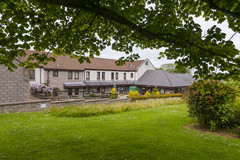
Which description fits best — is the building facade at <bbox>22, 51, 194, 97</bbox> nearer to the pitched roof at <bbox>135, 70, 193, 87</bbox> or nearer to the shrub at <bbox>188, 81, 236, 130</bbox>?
the pitched roof at <bbox>135, 70, 193, 87</bbox>

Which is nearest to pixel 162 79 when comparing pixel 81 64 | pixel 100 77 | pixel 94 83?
pixel 100 77

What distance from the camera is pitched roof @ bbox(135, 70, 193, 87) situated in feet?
113

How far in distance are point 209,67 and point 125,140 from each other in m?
3.97

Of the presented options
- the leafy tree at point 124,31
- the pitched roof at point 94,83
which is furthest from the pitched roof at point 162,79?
the leafy tree at point 124,31

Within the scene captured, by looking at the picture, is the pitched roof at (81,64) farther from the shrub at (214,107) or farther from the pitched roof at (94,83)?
the shrub at (214,107)

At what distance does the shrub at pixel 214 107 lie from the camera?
313 inches

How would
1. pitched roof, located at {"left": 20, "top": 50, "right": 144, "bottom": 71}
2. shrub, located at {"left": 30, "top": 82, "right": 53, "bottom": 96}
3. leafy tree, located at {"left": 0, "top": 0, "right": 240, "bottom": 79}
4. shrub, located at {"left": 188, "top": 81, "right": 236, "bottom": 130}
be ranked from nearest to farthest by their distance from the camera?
leafy tree, located at {"left": 0, "top": 0, "right": 240, "bottom": 79}
shrub, located at {"left": 188, "top": 81, "right": 236, "bottom": 130}
shrub, located at {"left": 30, "top": 82, "right": 53, "bottom": 96}
pitched roof, located at {"left": 20, "top": 50, "right": 144, "bottom": 71}

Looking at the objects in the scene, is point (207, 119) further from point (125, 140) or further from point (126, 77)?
point (126, 77)

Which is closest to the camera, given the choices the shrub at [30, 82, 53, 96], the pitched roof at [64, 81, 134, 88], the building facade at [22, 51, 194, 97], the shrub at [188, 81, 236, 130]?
the shrub at [188, 81, 236, 130]

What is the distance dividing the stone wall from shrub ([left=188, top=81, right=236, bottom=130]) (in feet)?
50.1

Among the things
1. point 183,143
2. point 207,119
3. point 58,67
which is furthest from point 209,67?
point 58,67

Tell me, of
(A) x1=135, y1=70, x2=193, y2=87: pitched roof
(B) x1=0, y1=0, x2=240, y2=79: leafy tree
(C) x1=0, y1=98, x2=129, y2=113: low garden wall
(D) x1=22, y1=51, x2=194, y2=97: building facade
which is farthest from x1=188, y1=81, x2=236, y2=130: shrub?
(A) x1=135, y1=70, x2=193, y2=87: pitched roof

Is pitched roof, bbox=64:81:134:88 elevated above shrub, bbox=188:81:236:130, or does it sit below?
above

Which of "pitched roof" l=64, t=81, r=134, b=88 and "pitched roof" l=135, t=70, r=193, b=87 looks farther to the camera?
"pitched roof" l=135, t=70, r=193, b=87
